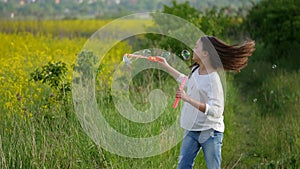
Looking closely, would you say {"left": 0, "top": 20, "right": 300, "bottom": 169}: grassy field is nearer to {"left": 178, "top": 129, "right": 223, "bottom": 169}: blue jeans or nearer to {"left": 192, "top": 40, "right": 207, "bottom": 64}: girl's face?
{"left": 178, "top": 129, "right": 223, "bottom": 169}: blue jeans

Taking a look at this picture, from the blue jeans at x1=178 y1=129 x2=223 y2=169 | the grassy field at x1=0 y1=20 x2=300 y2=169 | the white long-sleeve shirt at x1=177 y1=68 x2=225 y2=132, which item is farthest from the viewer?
the grassy field at x1=0 y1=20 x2=300 y2=169

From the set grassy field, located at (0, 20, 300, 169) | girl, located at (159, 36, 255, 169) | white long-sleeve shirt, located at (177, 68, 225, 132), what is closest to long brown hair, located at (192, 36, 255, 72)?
girl, located at (159, 36, 255, 169)

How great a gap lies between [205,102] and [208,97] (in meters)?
0.09

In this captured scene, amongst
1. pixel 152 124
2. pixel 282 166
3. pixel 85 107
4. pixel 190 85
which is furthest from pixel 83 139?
pixel 282 166

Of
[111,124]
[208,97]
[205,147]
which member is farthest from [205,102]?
[111,124]

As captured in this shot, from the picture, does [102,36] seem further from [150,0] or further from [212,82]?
[150,0]

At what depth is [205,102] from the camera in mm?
4121

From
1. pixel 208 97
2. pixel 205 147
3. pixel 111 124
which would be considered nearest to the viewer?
pixel 208 97

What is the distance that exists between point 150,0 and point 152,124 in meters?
30.3

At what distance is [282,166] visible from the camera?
523cm

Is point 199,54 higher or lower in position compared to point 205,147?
higher

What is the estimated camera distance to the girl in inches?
160

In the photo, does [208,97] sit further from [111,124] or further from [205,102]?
[111,124]

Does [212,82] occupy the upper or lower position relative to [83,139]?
upper
